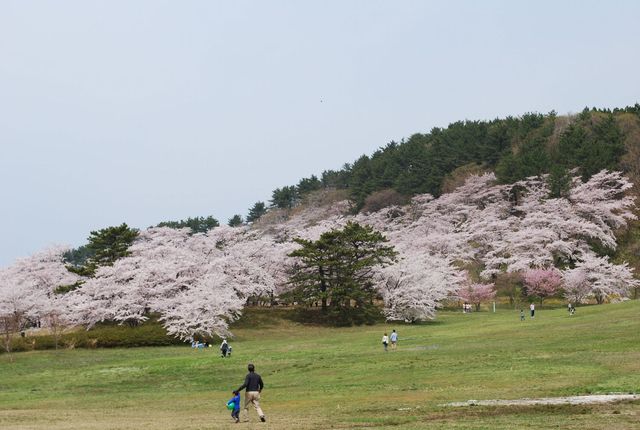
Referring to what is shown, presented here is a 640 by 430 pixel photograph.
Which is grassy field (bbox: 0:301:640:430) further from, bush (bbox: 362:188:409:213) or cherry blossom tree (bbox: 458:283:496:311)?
bush (bbox: 362:188:409:213)

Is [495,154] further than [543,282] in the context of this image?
Yes

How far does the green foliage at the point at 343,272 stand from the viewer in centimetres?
6831

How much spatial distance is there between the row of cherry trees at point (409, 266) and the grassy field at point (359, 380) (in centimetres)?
796

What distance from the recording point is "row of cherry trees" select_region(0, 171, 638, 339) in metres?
60.5

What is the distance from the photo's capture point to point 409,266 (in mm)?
71688

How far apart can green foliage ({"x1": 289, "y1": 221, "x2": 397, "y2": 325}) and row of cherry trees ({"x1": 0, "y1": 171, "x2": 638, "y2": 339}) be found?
7.02ft

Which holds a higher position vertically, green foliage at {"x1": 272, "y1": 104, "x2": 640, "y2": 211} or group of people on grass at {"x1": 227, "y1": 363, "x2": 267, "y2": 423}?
green foliage at {"x1": 272, "y1": 104, "x2": 640, "y2": 211}

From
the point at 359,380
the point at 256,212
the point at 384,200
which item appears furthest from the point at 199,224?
the point at 359,380

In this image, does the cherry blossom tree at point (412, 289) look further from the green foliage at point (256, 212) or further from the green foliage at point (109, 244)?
the green foliage at point (256, 212)

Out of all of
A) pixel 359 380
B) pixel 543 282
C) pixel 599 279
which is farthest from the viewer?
pixel 543 282

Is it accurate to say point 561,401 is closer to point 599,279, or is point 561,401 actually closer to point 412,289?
point 412,289

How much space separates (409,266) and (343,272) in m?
7.68

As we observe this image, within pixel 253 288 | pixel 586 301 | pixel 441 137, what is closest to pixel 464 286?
pixel 586 301

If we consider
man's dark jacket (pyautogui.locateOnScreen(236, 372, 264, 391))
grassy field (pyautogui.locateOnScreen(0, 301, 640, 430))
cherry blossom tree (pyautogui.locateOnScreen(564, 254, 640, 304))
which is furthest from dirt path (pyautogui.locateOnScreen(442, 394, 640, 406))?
cherry blossom tree (pyautogui.locateOnScreen(564, 254, 640, 304))
